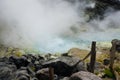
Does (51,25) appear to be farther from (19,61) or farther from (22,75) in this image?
(22,75)

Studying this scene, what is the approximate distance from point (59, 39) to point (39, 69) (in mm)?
Result: 8106

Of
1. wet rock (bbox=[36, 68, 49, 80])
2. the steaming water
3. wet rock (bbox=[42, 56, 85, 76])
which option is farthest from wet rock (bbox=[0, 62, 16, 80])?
the steaming water

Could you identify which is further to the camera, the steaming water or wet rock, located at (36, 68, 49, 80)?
the steaming water

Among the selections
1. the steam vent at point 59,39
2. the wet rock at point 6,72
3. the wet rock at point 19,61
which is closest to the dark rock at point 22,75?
the steam vent at point 59,39

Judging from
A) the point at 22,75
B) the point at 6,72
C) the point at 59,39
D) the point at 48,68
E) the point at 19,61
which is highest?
the point at 59,39

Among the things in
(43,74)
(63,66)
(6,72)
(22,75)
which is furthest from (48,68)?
(6,72)

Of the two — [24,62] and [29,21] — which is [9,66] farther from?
[29,21]

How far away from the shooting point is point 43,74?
54.9ft

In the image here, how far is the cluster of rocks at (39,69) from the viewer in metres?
16.2

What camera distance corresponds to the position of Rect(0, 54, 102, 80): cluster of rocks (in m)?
16.2

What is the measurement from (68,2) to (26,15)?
689cm

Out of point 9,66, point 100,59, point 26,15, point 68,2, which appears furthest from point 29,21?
point 9,66

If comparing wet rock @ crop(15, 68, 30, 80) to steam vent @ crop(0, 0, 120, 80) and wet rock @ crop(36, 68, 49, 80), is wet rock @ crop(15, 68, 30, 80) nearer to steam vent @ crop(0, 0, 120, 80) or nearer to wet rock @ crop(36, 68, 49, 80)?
steam vent @ crop(0, 0, 120, 80)

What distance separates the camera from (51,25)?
29.7 metres
